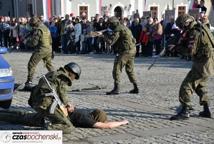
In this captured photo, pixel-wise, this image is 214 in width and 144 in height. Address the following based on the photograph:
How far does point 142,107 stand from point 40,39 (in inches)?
135

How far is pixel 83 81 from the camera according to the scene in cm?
1409

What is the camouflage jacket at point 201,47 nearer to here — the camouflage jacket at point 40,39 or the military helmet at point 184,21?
the military helmet at point 184,21

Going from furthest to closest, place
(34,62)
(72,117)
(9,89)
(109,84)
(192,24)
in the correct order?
1. (109,84)
2. (34,62)
3. (9,89)
4. (192,24)
5. (72,117)

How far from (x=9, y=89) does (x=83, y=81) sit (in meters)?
4.83

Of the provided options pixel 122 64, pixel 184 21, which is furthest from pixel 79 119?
pixel 122 64

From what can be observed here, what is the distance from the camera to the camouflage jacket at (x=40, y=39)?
1236 centimetres

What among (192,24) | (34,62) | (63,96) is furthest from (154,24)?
(63,96)

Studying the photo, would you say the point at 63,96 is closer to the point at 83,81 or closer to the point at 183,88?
the point at 183,88

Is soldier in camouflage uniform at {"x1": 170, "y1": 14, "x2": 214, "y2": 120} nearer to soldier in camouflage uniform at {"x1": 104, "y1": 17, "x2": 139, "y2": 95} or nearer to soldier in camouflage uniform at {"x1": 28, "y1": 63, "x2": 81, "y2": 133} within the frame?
soldier in camouflage uniform at {"x1": 28, "y1": 63, "x2": 81, "y2": 133}

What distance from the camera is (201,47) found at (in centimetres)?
886

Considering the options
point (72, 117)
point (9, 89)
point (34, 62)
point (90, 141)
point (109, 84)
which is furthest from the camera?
point (109, 84)

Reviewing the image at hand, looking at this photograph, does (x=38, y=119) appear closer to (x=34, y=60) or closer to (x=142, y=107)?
(x=142, y=107)

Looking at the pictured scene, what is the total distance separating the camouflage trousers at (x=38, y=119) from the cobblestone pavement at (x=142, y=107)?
0.10m

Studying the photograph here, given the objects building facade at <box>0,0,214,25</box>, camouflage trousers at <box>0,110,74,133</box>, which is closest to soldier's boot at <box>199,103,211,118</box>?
→ camouflage trousers at <box>0,110,74,133</box>
